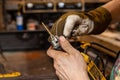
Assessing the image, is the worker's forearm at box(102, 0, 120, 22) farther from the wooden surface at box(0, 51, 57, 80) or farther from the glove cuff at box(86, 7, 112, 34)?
the wooden surface at box(0, 51, 57, 80)

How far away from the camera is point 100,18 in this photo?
979 mm

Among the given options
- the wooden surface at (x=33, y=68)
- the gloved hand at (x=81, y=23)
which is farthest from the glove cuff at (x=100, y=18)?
the wooden surface at (x=33, y=68)

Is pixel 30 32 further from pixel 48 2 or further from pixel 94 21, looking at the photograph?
pixel 94 21

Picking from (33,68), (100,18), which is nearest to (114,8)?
(100,18)

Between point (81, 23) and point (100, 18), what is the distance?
81 mm

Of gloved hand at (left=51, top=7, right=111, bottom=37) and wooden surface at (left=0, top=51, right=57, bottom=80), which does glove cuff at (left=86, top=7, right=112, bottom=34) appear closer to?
gloved hand at (left=51, top=7, right=111, bottom=37)

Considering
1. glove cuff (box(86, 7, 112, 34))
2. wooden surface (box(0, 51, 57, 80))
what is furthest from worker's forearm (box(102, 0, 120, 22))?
wooden surface (box(0, 51, 57, 80))

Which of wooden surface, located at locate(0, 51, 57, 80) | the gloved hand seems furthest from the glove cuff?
wooden surface, located at locate(0, 51, 57, 80)

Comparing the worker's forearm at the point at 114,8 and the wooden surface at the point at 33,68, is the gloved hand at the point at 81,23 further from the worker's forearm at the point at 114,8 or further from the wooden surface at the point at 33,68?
the wooden surface at the point at 33,68

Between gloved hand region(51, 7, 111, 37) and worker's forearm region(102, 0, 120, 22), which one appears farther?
worker's forearm region(102, 0, 120, 22)

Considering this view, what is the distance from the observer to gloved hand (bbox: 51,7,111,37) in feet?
2.93

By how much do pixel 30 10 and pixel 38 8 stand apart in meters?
0.09

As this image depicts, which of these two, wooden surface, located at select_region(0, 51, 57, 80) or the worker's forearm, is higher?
the worker's forearm

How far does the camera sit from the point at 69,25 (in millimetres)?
896
